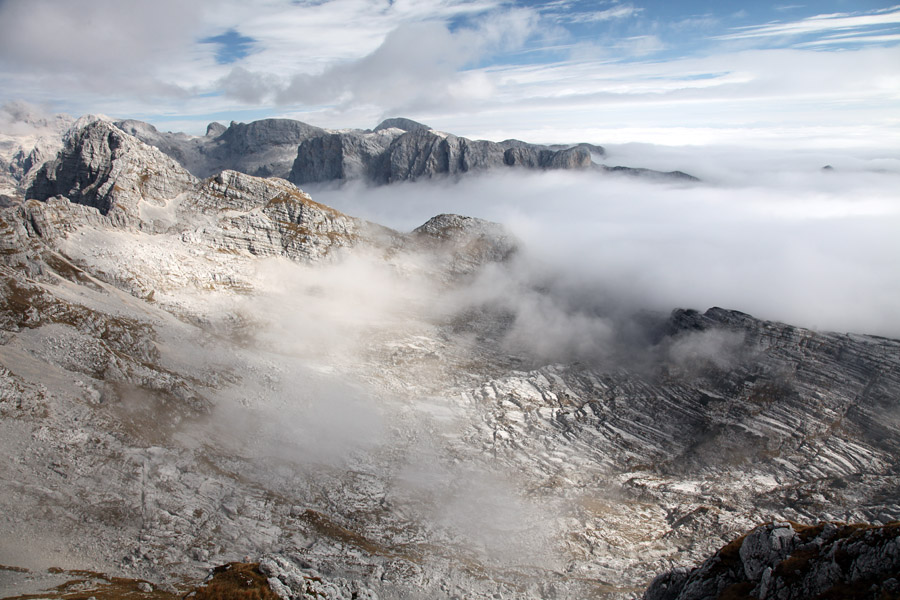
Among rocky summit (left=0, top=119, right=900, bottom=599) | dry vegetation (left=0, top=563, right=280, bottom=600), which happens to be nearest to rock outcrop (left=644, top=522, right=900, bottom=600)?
rocky summit (left=0, top=119, right=900, bottom=599)

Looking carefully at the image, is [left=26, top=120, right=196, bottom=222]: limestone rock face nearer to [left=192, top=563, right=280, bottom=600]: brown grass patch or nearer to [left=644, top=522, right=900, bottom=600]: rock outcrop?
[left=192, top=563, right=280, bottom=600]: brown grass patch

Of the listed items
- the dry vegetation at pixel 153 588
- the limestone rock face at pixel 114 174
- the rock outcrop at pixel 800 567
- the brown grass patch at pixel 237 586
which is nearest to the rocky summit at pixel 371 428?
the rock outcrop at pixel 800 567

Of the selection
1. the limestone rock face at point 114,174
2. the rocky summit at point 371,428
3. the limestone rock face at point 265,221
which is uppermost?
the limestone rock face at point 114,174

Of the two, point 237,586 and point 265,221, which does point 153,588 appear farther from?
point 265,221

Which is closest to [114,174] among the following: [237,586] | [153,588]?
[153,588]

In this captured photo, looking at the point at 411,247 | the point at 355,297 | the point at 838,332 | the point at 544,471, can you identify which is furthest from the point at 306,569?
the point at 411,247

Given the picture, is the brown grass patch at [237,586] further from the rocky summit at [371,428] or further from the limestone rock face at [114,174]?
the limestone rock face at [114,174]

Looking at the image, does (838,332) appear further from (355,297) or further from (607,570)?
(355,297)
